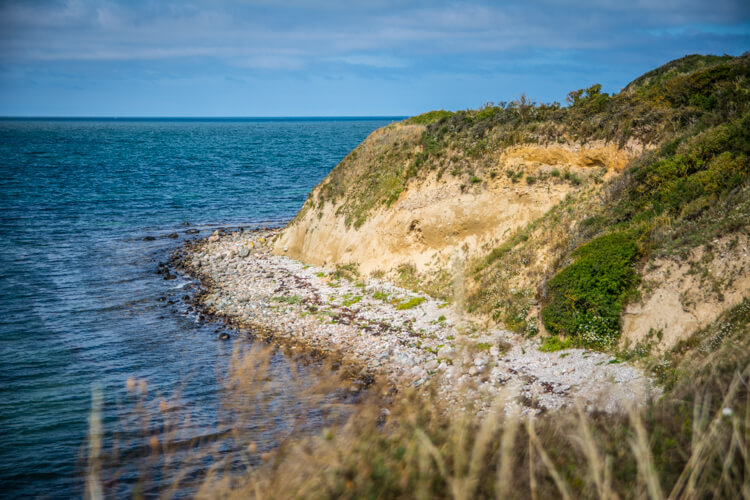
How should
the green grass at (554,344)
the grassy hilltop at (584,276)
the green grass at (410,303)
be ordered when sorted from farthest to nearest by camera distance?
the green grass at (410,303)
the green grass at (554,344)
the grassy hilltop at (584,276)

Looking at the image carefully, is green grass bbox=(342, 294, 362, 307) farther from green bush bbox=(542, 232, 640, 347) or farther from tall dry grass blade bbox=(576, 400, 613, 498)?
tall dry grass blade bbox=(576, 400, 613, 498)

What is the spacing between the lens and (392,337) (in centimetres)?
1973

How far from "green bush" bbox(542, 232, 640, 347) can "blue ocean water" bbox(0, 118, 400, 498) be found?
10.00m

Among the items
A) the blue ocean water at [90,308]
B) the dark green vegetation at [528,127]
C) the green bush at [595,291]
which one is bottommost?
the blue ocean water at [90,308]

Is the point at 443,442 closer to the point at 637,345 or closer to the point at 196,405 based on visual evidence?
the point at 637,345

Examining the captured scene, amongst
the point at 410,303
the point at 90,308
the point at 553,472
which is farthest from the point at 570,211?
the point at 90,308

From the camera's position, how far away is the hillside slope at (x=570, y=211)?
47.9ft

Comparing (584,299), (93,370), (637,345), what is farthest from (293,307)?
(637,345)

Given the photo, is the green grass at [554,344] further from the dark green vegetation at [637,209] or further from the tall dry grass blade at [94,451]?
the tall dry grass blade at [94,451]

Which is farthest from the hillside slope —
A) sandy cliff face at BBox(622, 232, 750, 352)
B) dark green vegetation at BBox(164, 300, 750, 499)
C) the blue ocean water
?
the blue ocean water

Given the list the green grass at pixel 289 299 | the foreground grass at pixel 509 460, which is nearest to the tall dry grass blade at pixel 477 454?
the foreground grass at pixel 509 460

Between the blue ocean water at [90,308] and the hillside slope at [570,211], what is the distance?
30.8 ft

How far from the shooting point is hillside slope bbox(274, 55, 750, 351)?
14609 mm

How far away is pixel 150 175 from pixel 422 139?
6045cm
